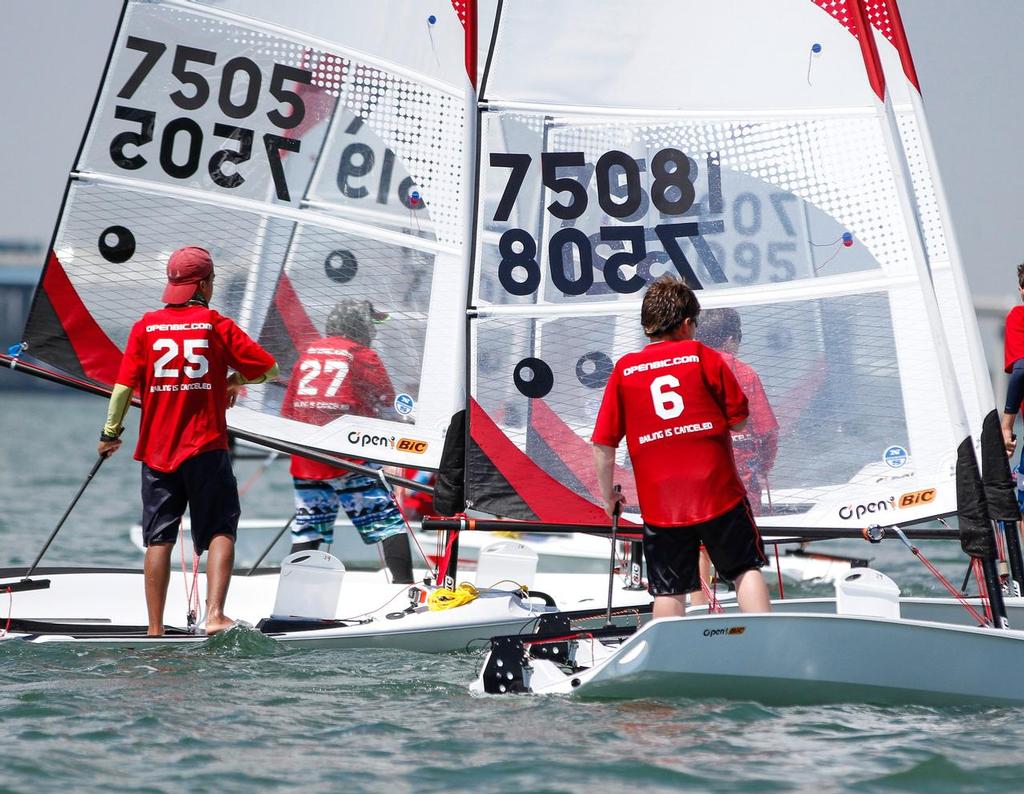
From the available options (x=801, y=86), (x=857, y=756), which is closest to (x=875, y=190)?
(x=801, y=86)

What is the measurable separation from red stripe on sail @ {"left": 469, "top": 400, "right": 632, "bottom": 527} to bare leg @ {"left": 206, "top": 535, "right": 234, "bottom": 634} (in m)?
1.04

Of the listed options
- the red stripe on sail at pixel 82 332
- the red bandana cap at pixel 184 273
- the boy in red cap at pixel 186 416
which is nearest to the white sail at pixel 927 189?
the boy in red cap at pixel 186 416

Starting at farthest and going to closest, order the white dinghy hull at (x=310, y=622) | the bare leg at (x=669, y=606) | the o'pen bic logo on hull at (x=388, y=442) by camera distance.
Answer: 1. the o'pen bic logo on hull at (x=388, y=442)
2. the white dinghy hull at (x=310, y=622)
3. the bare leg at (x=669, y=606)

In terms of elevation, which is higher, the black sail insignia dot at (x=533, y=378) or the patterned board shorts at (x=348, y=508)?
the black sail insignia dot at (x=533, y=378)

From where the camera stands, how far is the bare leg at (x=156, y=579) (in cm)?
506

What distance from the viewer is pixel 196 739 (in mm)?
3695

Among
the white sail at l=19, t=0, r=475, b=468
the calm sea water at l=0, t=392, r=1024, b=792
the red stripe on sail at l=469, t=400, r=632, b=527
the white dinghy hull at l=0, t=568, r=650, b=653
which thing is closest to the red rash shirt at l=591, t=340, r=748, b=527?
the calm sea water at l=0, t=392, r=1024, b=792

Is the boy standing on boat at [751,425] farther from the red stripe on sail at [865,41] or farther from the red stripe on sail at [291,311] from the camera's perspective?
the red stripe on sail at [291,311]

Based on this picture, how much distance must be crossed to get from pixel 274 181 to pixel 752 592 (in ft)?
9.97

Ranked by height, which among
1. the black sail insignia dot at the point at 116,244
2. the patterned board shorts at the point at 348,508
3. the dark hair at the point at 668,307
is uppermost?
the black sail insignia dot at the point at 116,244

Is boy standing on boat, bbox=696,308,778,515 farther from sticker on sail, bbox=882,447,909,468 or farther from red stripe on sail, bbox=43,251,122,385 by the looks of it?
red stripe on sail, bbox=43,251,122,385

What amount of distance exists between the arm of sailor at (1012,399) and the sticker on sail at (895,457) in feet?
3.84

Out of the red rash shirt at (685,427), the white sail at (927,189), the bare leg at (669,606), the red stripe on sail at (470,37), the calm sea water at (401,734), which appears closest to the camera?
the calm sea water at (401,734)

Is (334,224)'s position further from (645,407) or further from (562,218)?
(645,407)
